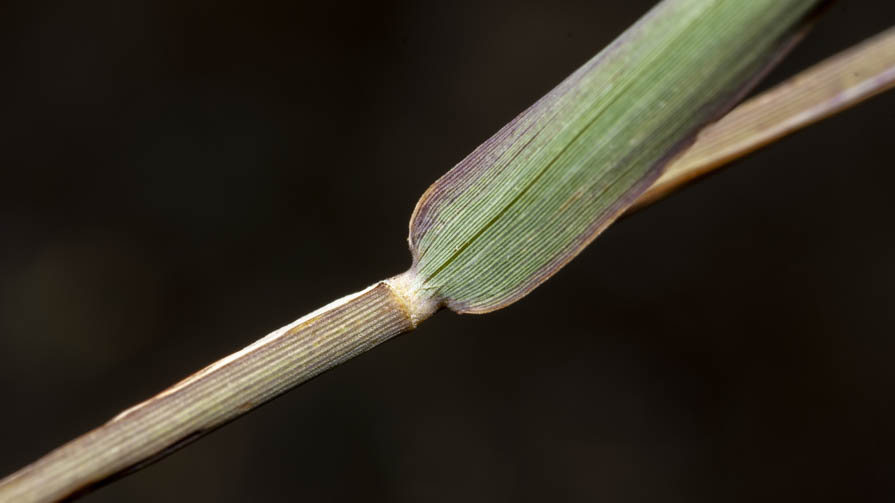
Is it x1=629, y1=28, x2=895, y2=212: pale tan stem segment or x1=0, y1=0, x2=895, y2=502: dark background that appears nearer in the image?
x1=629, y1=28, x2=895, y2=212: pale tan stem segment

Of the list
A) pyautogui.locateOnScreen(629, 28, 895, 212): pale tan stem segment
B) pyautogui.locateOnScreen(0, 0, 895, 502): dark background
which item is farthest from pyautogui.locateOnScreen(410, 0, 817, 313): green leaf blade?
pyautogui.locateOnScreen(0, 0, 895, 502): dark background

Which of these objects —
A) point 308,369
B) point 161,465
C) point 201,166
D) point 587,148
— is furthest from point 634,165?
point 161,465

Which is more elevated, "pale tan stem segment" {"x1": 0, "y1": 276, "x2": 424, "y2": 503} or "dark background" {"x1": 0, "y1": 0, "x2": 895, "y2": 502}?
"dark background" {"x1": 0, "y1": 0, "x2": 895, "y2": 502}

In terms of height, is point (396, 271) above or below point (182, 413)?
above

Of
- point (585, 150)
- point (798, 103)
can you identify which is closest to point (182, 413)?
point (585, 150)

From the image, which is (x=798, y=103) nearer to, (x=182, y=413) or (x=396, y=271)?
(x=182, y=413)

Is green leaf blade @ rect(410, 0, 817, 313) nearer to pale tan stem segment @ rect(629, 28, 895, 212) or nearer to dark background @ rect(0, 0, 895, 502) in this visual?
pale tan stem segment @ rect(629, 28, 895, 212)
